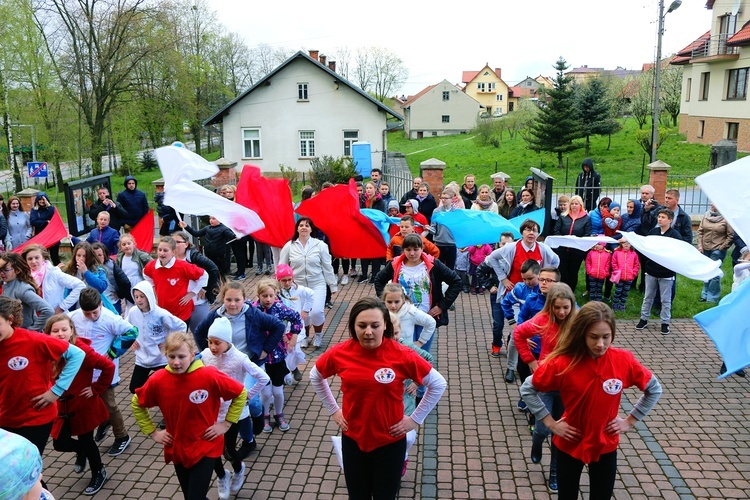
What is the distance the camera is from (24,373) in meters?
4.73

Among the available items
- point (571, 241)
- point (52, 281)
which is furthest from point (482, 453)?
point (52, 281)

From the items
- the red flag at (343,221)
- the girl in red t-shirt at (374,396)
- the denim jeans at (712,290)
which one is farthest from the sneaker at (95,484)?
the denim jeans at (712,290)

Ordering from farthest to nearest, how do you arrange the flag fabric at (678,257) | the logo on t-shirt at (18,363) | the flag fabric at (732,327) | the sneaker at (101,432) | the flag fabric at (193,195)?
the flag fabric at (193,195) → the flag fabric at (678,257) → the sneaker at (101,432) → the flag fabric at (732,327) → the logo on t-shirt at (18,363)

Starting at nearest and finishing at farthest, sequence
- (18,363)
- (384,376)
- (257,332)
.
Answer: (384,376) < (18,363) < (257,332)

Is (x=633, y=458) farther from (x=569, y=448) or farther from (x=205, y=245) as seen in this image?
(x=205, y=245)

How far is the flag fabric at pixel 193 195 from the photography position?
9602 millimetres

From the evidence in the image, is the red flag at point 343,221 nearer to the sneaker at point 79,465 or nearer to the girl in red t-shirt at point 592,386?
the sneaker at point 79,465

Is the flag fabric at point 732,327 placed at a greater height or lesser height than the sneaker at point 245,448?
greater

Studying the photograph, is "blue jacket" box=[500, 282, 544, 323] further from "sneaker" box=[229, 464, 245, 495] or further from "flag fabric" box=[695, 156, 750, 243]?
"sneaker" box=[229, 464, 245, 495]

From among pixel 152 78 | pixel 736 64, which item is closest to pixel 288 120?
pixel 152 78

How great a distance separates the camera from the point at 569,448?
420cm

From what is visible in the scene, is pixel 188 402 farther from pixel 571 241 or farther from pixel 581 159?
pixel 581 159

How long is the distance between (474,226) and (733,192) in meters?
5.30

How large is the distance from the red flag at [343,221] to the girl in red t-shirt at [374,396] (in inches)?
283
